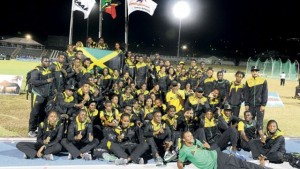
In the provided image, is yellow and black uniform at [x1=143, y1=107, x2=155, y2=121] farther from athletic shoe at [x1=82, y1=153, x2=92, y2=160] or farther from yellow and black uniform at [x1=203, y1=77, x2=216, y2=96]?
yellow and black uniform at [x1=203, y1=77, x2=216, y2=96]

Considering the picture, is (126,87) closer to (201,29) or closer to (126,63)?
(126,63)

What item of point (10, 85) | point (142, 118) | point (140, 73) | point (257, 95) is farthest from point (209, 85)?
point (10, 85)

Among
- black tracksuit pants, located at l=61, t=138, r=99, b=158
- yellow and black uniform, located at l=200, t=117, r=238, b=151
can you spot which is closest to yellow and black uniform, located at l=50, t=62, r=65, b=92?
black tracksuit pants, located at l=61, t=138, r=99, b=158

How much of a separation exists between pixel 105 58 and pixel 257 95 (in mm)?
5500

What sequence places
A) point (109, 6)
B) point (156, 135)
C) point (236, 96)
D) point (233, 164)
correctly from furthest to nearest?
point (109, 6), point (236, 96), point (156, 135), point (233, 164)

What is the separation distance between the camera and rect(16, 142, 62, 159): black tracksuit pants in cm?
801

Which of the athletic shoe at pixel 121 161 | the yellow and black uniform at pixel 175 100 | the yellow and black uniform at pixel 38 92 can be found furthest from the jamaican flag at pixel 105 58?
the athletic shoe at pixel 121 161

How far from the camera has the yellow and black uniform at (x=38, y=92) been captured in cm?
1005

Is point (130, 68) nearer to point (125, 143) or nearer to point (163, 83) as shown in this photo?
point (163, 83)

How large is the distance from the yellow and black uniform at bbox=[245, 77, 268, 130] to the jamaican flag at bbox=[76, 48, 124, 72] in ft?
15.5

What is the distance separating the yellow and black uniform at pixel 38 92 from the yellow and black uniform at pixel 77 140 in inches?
83.5

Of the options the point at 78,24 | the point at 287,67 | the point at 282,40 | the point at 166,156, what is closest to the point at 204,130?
the point at 166,156

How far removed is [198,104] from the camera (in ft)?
33.4

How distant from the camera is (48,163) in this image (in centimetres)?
776
